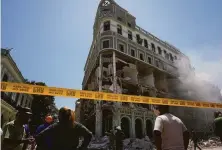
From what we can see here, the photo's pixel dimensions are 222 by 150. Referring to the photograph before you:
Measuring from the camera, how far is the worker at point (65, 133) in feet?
9.05

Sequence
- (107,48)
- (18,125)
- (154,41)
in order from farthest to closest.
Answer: (154,41), (107,48), (18,125)

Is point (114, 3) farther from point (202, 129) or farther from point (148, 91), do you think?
point (202, 129)

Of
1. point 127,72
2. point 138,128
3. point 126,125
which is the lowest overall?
point 138,128

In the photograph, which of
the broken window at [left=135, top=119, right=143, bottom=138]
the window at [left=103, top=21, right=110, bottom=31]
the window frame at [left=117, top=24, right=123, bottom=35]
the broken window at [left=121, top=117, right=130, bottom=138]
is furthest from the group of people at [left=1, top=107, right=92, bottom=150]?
the window frame at [left=117, top=24, right=123, bottom=35]

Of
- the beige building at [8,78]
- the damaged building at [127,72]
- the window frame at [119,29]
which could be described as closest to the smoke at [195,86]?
the damaged building at [127,72]

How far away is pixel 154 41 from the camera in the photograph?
38.0 metres

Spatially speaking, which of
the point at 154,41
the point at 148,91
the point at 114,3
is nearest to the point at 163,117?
the point at 148,91

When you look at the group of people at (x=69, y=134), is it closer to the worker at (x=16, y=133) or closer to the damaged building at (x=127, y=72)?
the worker at (x=16, y=133)

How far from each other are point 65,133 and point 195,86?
42562 mm

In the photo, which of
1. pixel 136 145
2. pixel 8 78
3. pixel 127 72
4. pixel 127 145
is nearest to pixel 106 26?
pixel 127 72

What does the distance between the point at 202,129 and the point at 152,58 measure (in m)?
15.9

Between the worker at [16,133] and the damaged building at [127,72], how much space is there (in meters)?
20.6

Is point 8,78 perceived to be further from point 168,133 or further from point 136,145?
point 168,133

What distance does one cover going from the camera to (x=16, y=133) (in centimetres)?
374
